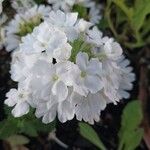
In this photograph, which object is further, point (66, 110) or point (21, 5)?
point (21, 5)

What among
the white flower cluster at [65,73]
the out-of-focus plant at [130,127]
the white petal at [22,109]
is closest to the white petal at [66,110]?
the white flower cluster at [65,73]

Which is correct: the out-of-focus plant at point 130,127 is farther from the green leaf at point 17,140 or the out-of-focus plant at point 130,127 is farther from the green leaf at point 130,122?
the green leaf at point 17,140

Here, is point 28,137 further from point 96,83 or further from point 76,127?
point 96,83

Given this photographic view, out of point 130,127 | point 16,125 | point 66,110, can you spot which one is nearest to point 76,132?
point 130,127

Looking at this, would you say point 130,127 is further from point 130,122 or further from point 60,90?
point 60,90

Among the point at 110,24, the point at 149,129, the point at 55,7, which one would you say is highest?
the point at 55,7

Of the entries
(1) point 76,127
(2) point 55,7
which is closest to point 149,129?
(1) point 76,127
